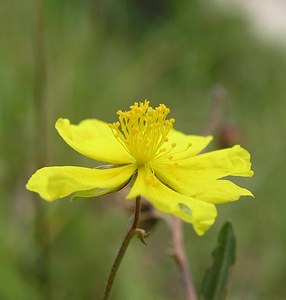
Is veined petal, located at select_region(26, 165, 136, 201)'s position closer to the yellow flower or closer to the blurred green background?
the yellow flower

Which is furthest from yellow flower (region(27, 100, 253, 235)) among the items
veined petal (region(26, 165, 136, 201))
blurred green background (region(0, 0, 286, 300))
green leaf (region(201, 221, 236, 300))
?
blurred green background (region(0, 0, 286, 300))

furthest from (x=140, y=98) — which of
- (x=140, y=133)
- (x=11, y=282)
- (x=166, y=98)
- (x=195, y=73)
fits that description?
(x=140, y=133)

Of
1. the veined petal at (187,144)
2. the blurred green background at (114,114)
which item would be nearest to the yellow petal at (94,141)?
the veined petal at (187,144)

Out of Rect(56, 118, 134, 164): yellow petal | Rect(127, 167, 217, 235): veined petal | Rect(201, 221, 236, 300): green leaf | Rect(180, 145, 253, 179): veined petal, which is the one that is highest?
Rect(56, 118, 134, 164): yellow petal

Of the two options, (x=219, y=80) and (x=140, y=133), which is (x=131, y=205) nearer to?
(x=140, y=133)

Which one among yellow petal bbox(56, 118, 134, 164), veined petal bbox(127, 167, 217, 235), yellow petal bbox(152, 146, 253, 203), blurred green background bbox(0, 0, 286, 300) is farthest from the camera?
blurred green background bbox(0, 0, 286, 300)

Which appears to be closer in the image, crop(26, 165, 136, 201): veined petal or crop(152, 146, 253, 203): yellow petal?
crop(26, 165, 136, 201): veined petal
